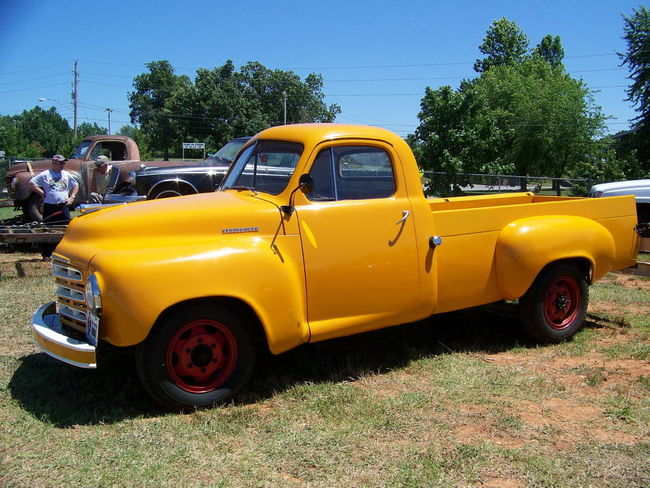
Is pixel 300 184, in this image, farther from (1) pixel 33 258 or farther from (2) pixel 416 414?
(1) pixel 33 258

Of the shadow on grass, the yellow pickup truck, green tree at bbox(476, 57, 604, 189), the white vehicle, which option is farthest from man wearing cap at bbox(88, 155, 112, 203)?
green tree at bbox(476, 57, 604, 189)

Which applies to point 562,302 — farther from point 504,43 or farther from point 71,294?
point 504,43

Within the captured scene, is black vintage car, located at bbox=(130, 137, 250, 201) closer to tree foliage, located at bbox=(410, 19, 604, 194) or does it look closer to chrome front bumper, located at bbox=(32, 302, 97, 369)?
chrome front bumper, located at bbox=(32, 302, 97, 369)

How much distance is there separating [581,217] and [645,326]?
1567mm

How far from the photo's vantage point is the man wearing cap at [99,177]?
1189 cm

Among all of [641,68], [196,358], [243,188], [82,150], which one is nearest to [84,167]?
[82,150]

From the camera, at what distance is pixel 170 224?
409cm

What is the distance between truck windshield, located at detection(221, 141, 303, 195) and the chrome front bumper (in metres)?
1.74

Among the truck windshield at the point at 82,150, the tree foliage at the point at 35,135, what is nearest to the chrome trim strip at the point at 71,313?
the truck windshield at the point at 82,150

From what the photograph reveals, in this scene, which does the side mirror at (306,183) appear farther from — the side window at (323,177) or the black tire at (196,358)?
the black tire at (196,358)

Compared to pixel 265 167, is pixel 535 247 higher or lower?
lower

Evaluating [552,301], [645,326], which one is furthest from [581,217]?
[645,326]

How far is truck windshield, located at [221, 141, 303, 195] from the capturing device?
452 centimetres

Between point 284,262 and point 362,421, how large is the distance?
1.21m
